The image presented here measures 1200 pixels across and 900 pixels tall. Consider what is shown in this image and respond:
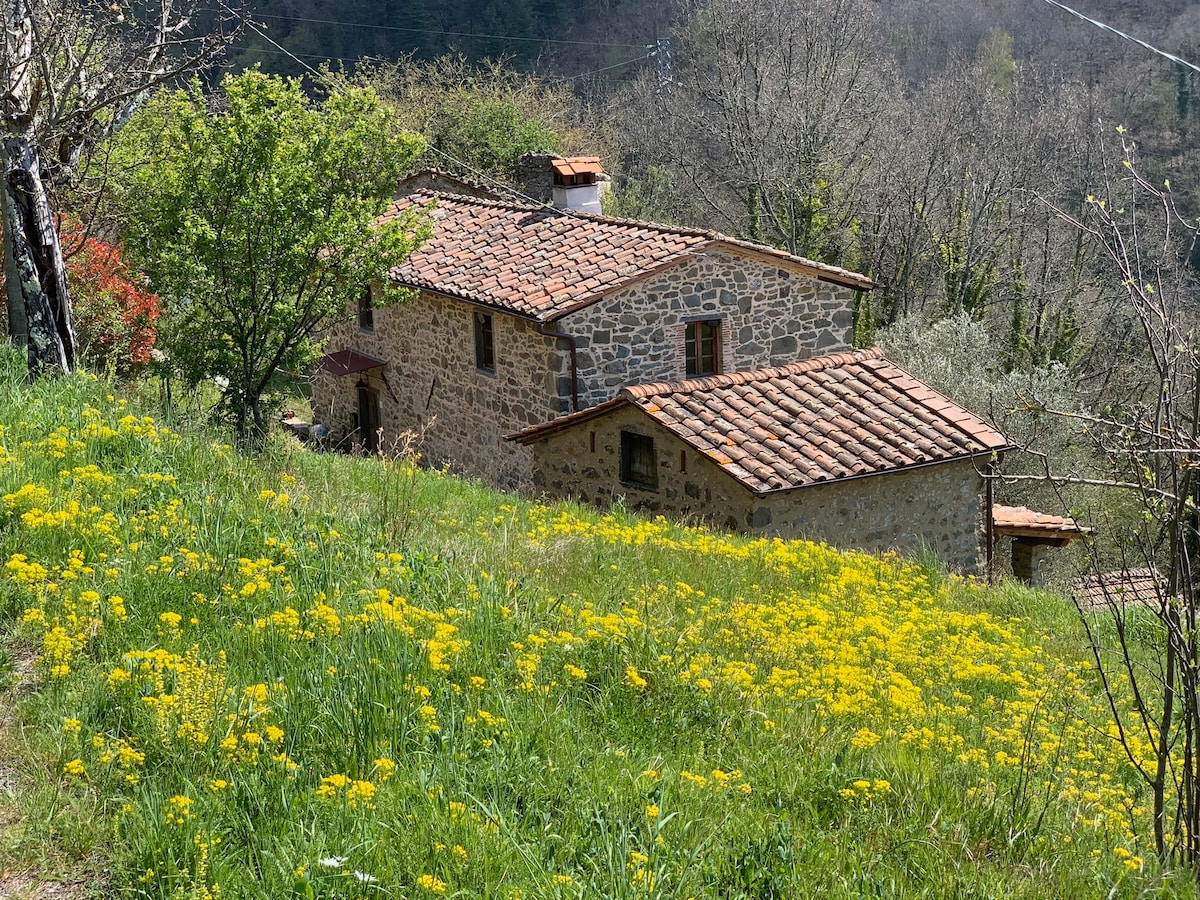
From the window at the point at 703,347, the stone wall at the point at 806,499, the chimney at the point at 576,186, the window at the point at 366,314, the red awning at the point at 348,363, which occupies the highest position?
the chimney at the point at 576,186

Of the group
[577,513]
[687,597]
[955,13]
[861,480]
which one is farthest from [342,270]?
[955,13]

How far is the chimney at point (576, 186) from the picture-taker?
2033cm

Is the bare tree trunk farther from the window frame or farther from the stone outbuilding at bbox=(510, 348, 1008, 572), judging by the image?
the window frame

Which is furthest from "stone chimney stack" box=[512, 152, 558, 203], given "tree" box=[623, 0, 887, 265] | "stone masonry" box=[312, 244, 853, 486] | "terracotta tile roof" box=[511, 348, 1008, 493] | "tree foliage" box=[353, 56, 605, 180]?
"terracotta tile roof" box=[511, 348, 1008, 493]

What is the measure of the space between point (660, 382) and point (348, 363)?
7691 mm

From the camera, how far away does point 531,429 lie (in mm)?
15688

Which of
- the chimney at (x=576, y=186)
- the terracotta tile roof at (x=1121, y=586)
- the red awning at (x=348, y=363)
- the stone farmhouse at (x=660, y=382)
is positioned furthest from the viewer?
the red awning at (x=348, y=363)

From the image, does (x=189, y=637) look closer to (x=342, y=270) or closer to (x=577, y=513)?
(x=577, y=513)

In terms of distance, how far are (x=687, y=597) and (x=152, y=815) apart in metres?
3.88

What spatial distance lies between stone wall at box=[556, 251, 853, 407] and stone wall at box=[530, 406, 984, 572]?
1.35 metres

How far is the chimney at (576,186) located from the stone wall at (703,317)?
13.5ft

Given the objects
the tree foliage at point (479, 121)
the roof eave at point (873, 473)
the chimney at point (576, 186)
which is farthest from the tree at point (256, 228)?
the tree foliage at point (479, 121)

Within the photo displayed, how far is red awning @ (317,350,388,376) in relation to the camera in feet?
68.6

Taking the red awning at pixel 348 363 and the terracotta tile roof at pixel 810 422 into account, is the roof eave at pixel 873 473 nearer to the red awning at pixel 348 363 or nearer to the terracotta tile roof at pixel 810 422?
the terracotta tile roof at pixel 810 422
